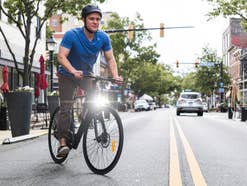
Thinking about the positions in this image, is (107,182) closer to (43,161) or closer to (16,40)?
(43,161)

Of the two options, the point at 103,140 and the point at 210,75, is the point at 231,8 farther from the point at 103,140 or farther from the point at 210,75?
the point at 210,75

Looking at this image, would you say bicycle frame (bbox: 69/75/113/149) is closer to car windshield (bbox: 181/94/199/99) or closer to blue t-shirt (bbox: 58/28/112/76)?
blue t-shirt (bbox: 58/28/112/76)

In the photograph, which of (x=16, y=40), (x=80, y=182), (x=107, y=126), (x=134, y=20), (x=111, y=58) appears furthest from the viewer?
(x=134, y=20)

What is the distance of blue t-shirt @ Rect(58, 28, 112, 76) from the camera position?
5559 millimetres

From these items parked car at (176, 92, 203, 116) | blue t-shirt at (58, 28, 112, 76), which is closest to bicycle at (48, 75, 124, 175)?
blue t-shirt at (58, 28, 112, 76)

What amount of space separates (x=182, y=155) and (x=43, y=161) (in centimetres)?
217

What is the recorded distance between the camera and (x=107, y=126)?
5.32 meters

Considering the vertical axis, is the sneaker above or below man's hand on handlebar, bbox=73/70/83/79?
below

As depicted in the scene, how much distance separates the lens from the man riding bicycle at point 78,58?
5532mm

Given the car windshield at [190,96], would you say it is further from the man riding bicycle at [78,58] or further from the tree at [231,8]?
the man riding bicycle at [78,58]

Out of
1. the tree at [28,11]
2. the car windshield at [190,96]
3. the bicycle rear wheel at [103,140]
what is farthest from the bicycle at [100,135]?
the car windshield at [190,96]

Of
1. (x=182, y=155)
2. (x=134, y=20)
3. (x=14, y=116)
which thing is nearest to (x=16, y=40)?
(x=14, y=116)

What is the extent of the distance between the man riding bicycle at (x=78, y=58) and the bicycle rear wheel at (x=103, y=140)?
409 mm

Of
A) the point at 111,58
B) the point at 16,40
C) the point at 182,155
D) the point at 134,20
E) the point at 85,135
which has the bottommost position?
the point at 182,155
